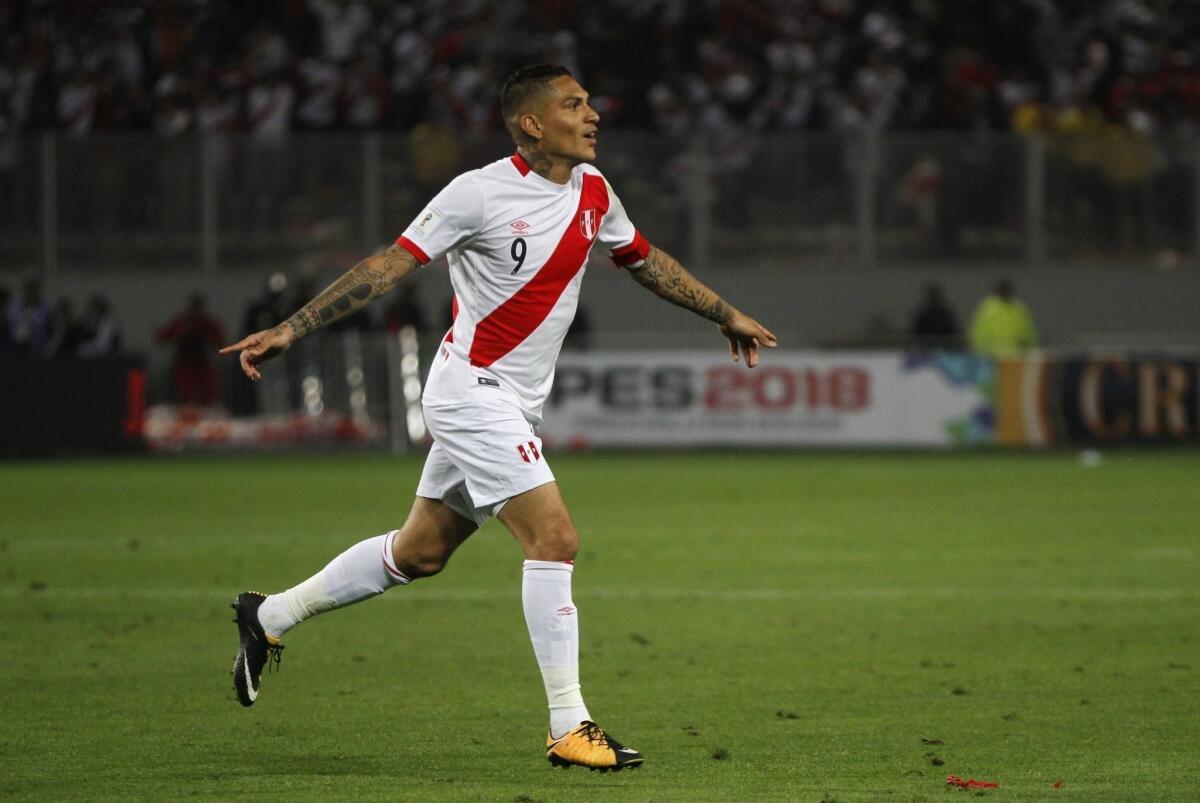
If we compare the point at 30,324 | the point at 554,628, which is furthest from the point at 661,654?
the point at 30,324

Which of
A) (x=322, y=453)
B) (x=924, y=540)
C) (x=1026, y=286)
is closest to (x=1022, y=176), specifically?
(x=1026, y=286)

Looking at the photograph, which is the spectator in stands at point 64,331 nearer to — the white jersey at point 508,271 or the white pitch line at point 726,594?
the white pitch line at point 726,594

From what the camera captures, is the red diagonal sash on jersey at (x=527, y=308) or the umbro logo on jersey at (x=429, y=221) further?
the red diagonal sash on jersey at (x=527, y=308)

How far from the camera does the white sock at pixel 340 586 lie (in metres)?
6.52

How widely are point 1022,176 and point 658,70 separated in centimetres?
520

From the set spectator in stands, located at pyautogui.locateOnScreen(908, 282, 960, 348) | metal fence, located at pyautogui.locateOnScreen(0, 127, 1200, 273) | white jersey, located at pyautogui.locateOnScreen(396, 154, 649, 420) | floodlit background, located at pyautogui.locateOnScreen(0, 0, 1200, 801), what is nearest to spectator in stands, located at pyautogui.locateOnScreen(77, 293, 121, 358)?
floodlit background, located at pyautogui.locateOnScreen(0, 0, 1200, 801)

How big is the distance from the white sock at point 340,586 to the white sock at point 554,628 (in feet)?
2.09

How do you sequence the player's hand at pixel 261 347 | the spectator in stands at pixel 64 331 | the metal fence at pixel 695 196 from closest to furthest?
the player's hand at pixel 261 347, the spectator in stands at pixel 64 331, the metal fence at pixel 695 196

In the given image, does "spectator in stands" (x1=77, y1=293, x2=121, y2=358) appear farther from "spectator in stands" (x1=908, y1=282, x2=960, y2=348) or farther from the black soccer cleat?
the black soccer cleat

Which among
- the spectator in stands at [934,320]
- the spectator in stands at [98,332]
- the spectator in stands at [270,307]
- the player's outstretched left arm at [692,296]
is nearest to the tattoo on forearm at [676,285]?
the player's outstretched left arm at [692,296]

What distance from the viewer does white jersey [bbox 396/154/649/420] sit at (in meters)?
6.18

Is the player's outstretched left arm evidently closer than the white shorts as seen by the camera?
No

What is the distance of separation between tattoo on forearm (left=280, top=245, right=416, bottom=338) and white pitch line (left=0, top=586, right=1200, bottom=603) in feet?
14.7

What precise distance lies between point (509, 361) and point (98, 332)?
19.3m
